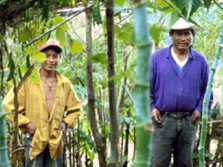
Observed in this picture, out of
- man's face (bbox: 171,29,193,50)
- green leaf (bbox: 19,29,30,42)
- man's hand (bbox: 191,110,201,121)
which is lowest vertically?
man's hand (bbox: 191,110,201,121)

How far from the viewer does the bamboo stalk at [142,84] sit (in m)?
0.50

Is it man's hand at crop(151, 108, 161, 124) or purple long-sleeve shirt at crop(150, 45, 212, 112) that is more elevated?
purple long-sleeve shirt at crop(150, 45, 212, 112)

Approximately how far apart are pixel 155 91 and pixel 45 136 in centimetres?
86

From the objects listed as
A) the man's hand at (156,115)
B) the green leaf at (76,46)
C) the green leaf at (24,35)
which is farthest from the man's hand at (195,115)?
the green leaf at (24,35)

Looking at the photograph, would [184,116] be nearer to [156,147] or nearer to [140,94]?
[156,147]

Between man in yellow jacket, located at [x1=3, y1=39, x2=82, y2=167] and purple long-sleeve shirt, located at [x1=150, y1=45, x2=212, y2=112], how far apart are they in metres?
0.65

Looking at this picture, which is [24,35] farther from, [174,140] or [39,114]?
[174,140]

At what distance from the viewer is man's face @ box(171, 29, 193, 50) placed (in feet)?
10.1

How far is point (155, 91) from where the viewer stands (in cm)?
320

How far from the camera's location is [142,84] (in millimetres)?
520

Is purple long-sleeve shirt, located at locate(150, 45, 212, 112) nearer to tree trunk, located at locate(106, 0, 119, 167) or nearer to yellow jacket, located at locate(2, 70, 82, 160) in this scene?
yellow jacket, located at locate(2, 70, 82, 160)

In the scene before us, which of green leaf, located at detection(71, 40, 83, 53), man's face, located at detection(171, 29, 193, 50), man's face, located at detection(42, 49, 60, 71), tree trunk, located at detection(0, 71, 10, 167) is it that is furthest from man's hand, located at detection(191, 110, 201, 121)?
tree trunk, located at detection(0, 71, 10, 167)

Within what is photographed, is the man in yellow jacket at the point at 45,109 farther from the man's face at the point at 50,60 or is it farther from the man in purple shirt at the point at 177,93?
the man in purple shirt at the point at 177,93

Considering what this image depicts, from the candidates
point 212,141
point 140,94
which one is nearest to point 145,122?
point 140,94
